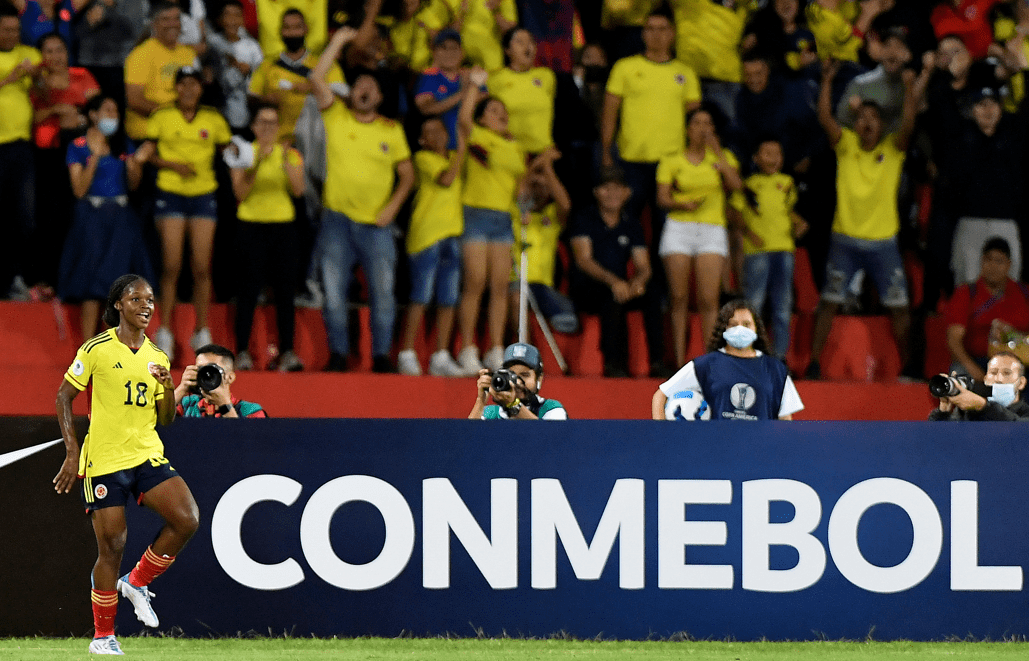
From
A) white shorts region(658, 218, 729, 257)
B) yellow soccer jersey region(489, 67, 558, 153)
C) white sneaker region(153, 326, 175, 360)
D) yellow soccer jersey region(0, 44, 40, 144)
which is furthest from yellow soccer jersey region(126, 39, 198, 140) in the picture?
white shorts region(658, 218, 729, 257)

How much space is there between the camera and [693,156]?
10.1 m

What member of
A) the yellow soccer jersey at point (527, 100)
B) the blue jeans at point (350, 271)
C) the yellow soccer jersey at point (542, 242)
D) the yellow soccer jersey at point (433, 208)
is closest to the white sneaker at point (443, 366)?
the blue jeans at point (350, 271)

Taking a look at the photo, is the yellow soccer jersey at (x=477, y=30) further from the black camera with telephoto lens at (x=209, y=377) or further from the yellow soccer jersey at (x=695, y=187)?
the black camera with telephoto lens at (x=209, y=377)

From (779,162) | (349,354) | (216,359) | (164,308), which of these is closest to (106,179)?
(164,308)

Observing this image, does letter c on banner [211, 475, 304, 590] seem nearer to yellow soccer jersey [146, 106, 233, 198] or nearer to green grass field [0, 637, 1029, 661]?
green grass field [0, 637, 1029, 661]

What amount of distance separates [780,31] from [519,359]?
4986 mm

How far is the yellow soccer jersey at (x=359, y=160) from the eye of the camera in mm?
9766

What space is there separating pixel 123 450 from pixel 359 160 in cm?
419

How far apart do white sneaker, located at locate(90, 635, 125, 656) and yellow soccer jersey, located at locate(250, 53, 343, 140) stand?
16.5 feet

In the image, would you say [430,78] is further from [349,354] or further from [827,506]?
[827,506]

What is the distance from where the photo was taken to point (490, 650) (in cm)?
609

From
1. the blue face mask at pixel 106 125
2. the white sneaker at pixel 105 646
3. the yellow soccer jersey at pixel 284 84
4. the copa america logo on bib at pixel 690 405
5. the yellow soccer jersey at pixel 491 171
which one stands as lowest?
the white sneaker at pixel 105 646

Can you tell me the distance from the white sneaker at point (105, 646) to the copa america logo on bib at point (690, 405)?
9.44ft

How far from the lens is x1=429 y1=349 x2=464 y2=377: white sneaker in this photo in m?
9.86
